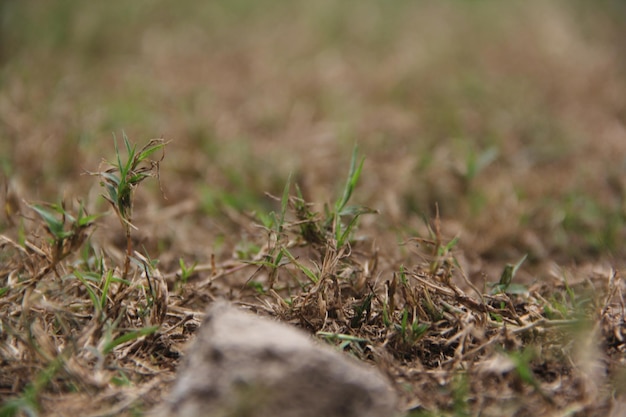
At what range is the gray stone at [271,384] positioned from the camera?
1096 mm

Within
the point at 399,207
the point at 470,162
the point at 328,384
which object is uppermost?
the point at 328,384

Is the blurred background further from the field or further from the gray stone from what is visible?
the gray stone

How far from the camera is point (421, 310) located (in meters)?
1.52

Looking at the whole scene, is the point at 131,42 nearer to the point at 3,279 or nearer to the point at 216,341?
the point at 3,279

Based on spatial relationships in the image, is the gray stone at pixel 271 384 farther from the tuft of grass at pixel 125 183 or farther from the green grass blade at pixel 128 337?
the tuft of grass at pixel 125 183

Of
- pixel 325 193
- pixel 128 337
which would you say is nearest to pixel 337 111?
pixel 325 193

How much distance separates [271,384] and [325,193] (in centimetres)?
145

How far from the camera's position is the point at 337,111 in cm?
320

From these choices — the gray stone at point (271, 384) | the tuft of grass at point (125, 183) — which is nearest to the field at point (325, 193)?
the tuft of grass at point (125, 183)

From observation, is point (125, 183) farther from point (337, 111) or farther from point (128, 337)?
point (337, 111)

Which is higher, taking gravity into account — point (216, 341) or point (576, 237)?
point (216, 341)

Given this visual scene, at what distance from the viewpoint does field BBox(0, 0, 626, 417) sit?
1382 mm

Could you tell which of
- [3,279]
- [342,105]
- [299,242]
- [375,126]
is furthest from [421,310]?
[342,105]

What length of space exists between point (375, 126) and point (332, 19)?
1624 mm
